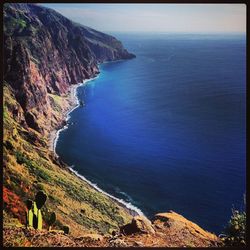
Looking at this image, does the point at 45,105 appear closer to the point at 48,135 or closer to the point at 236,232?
the point at 48,135

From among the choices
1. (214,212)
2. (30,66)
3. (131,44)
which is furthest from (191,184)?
(30,66)

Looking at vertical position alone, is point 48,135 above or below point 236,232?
above

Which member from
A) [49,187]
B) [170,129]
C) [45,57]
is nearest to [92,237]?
[49,187]

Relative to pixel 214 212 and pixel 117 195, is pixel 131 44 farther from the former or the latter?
pixel 214 212

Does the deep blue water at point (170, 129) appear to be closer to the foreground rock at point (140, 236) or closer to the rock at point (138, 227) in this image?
the foreground rock at point (140, 236)

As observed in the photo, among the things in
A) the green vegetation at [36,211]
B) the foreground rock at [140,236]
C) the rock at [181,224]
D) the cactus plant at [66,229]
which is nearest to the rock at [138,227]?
the foreground rock at [140,236]

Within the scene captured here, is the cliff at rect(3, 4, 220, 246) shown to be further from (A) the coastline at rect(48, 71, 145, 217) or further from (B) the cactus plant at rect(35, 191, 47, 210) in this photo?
(B) the cactus plant at rect(35, 191, 47, 210)
